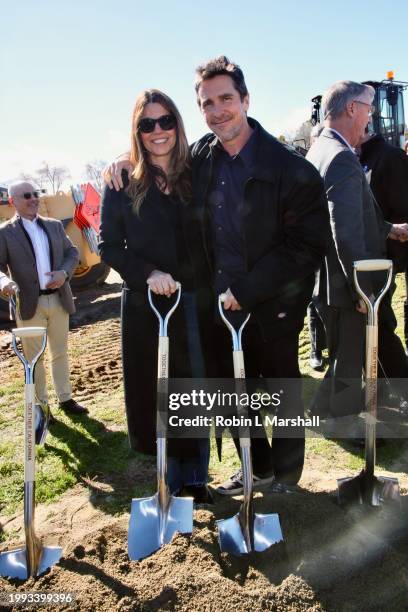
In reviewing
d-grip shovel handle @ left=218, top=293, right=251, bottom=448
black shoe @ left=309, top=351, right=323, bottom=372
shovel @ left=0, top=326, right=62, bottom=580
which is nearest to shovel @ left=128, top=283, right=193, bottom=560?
d-grip shovel handle @ left=218, top=293, right=251, bottom=448

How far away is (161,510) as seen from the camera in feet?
8.54

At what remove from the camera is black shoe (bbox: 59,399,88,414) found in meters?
4.73

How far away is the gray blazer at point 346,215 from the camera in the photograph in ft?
9.92

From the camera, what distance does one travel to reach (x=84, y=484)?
11.8 feet

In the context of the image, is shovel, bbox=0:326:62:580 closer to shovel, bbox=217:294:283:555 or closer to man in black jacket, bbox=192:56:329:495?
shovel, bbox=217:294:283:555

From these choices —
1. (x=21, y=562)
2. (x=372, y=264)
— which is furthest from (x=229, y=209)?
(x=21, y=562)

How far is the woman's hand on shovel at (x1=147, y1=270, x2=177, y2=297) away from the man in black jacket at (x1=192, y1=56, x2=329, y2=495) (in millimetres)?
272

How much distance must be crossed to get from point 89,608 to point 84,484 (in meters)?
1.49

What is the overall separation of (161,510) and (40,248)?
2.78 m

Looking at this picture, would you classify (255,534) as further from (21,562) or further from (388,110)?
(388,110)

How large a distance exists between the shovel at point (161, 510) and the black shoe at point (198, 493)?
34cm

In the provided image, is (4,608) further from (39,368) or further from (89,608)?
(39,368)

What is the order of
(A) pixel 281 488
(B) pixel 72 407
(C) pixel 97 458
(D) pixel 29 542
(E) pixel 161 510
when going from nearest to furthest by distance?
(D) pixel 29 542, (E) pixel 161 510, (A) pixel 281 488, (C) pixel 97 458, (B) pixel 72 407

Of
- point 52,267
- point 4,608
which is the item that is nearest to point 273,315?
point 4,608
